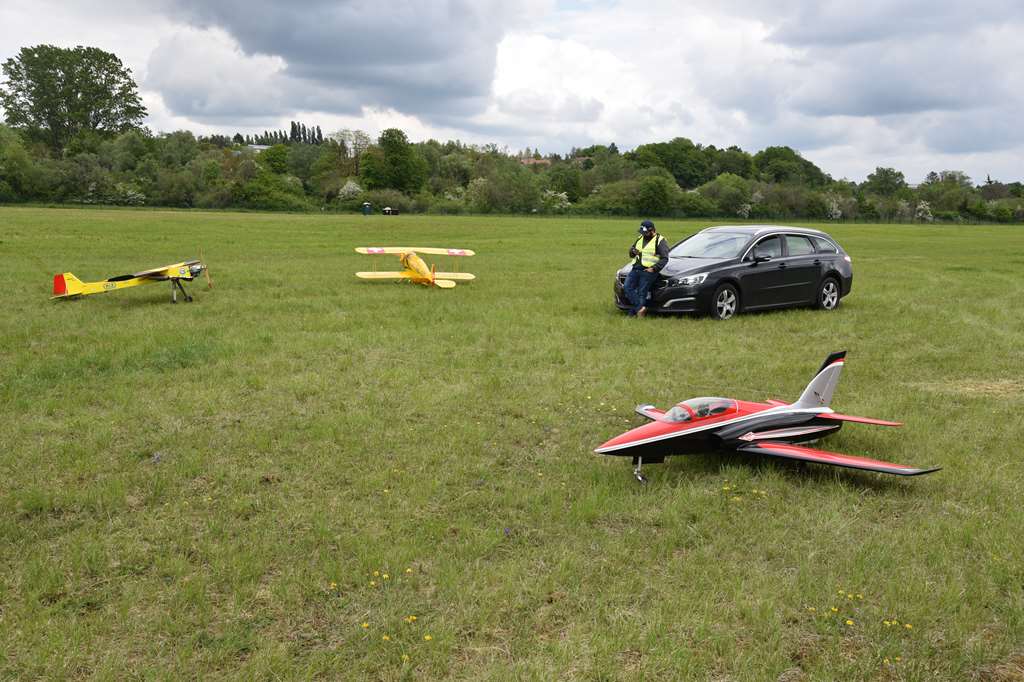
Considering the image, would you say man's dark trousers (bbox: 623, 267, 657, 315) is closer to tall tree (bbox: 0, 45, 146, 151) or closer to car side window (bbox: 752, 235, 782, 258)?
car side window (bbox: 752, 235, 782, 258)

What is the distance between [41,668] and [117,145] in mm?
97831

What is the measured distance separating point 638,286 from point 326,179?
92477 millimetres

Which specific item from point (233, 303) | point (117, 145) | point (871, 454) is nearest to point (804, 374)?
point (871, 454)

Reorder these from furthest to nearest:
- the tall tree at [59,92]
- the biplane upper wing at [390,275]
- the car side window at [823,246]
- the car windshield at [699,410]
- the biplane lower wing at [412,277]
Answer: the tall tree at [59,92] → the biplane upper wing at [390,275] → the biplane lower wing at [412,277] → the car side window at [823,246] → the car windshield at [699,410]

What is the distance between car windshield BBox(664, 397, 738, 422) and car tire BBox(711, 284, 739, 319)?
23.1 ft

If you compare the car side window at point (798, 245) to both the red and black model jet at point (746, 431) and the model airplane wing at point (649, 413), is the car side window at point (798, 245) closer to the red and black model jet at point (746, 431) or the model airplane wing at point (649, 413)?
the red and black model jet at point (746, 431)

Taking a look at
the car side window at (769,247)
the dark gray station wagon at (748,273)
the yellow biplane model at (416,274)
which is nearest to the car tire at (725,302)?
the dark gray station wagon at (748,273)

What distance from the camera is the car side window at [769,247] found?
13492 mm

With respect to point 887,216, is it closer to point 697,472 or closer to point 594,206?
point 594,206

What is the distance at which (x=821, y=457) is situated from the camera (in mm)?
5629

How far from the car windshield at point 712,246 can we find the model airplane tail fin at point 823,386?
23.0ft

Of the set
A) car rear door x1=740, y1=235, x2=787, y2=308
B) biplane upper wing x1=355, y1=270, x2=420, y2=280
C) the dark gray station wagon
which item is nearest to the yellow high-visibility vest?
the dark gray station wagon

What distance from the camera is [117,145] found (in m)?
86.1

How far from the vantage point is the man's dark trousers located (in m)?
12.9
